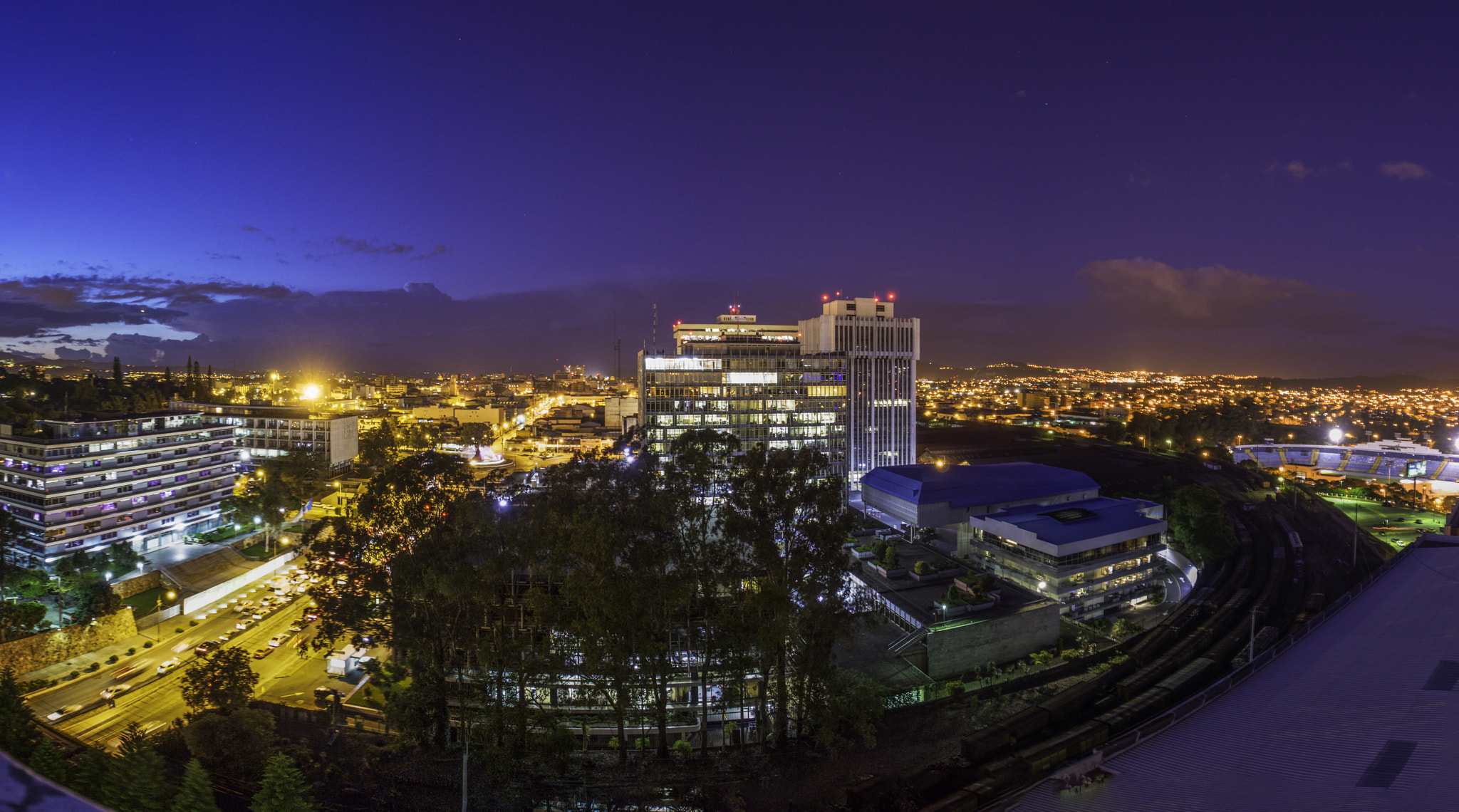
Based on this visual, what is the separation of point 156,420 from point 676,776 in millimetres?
49646

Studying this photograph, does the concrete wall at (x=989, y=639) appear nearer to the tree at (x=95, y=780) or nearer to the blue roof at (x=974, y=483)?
the blue roof at (x=974, y=483)

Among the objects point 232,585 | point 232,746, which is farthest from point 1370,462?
point 232,585

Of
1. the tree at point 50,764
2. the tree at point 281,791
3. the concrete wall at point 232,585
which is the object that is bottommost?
the concrete wall at point 232,585

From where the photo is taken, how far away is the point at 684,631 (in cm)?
2214

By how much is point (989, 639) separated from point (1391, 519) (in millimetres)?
46327

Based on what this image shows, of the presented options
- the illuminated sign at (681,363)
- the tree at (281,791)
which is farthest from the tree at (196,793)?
the illuminated sign at (681,363)

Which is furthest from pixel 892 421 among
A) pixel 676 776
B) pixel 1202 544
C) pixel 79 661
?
pixel 79 661

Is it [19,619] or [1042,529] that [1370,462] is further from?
[19,619]

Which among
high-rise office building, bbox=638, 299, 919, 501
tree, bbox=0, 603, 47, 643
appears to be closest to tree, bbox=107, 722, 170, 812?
tree, bbox=0, 603, 47, 643

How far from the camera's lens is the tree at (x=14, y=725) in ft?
51.8

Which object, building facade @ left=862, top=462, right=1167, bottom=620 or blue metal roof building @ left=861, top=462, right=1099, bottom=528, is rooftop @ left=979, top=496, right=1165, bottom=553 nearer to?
building facade @ left=862, top=462, right=1167, bottom=620

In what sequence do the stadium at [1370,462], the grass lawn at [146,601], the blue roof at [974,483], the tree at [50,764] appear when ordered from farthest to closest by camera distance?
1. the stadium at [1370,462]
2. the blue roof at [974,483]
3. the grass lawn at [146,601]
4. the tree at [50,764]

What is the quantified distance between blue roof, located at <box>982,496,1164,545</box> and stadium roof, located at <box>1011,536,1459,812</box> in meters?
10.9

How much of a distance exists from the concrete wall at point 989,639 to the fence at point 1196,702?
7.51 metres
